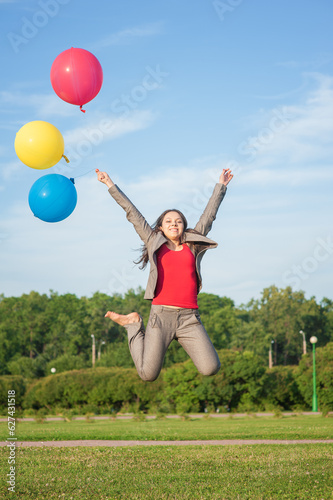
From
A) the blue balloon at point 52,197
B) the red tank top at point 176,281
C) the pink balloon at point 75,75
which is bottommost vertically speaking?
the red tank top at point 176,281

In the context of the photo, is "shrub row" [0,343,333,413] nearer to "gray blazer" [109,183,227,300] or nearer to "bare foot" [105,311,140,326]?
"bare foot" [105,311,140,326]

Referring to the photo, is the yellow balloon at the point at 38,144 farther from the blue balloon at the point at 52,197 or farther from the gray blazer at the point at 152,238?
the gray blazer at the point at 152,238

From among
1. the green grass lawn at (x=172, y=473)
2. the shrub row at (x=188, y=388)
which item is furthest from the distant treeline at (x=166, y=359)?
the green grass lawn at (x=172, y=473)

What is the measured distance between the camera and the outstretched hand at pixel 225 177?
22.5 feet

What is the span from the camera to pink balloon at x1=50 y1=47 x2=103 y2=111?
6.97 m

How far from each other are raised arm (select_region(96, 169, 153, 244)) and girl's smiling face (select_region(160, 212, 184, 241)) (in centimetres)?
17

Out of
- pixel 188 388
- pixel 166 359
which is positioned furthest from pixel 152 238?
pixel 166 359

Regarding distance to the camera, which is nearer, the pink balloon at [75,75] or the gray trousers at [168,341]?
the gray trousers at [168,341]

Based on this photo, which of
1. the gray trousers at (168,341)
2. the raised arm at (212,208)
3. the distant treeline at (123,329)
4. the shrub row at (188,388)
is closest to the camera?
the gray trousers at (168,341)

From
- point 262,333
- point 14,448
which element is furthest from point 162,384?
point 262,333

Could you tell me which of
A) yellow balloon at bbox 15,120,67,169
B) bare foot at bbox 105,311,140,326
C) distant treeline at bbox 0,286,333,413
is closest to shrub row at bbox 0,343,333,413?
distant treeline at bbox 0,286,333,413

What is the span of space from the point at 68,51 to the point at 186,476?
557 centimetres

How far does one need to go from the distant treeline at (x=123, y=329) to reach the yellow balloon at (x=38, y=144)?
4513 centimetres

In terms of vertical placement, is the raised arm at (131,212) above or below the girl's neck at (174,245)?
above
